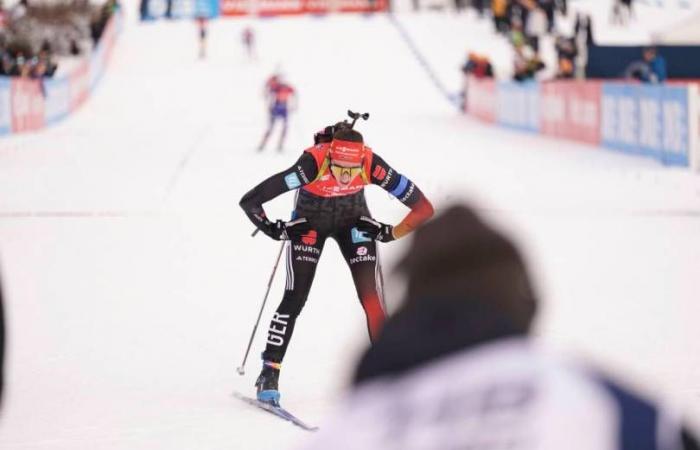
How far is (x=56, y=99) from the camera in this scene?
37469 millimetres

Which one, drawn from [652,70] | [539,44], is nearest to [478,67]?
[539,44]

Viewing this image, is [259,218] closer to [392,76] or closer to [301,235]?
[301,235]

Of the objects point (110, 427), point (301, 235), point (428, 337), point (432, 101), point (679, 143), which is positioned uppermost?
point (428, 337)

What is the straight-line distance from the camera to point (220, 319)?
11.4 m

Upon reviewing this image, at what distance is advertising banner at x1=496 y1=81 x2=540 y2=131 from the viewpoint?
3284 cm

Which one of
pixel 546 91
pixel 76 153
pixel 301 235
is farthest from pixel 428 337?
pixel 546 91

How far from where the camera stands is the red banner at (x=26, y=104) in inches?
1219

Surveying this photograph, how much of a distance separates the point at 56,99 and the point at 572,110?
49.0 feet

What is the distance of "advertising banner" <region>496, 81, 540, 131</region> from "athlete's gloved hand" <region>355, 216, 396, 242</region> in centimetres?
2492

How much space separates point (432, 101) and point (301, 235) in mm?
36780

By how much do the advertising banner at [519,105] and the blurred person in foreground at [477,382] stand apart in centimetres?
3038

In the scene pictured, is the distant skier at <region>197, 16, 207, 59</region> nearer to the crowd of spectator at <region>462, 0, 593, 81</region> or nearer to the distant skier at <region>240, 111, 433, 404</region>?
the crowd of spectator at <region>462, 0, 593, 81</region>

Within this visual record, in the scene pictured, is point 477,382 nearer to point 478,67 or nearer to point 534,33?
point 478,67

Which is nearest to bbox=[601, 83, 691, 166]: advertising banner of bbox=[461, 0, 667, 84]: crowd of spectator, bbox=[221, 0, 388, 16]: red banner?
bbox=[461, 0, 667, 84]: crowd of spectator
